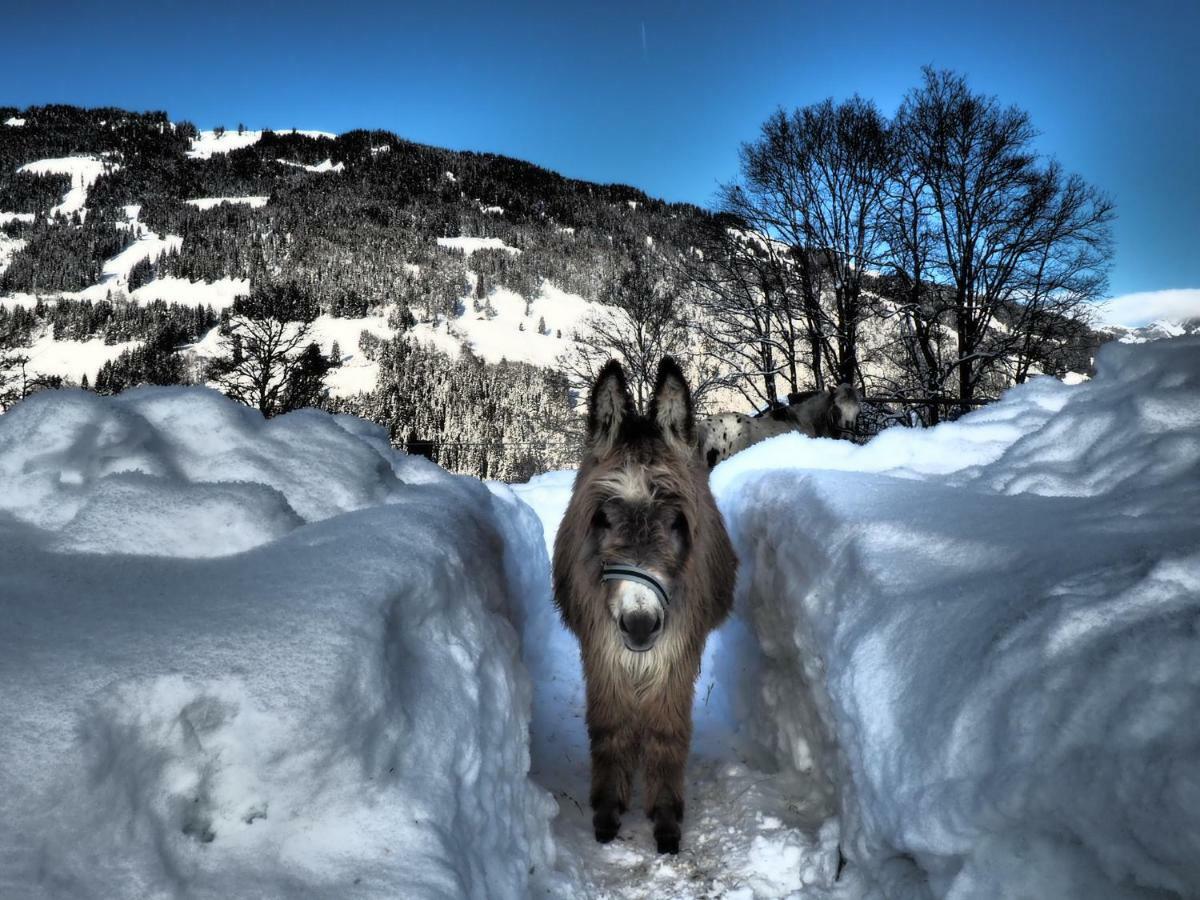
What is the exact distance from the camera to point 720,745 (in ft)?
15.6

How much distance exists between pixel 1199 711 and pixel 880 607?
1.35 metres

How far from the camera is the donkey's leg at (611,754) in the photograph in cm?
359

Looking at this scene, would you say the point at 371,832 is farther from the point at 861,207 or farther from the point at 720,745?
the point at 861,207

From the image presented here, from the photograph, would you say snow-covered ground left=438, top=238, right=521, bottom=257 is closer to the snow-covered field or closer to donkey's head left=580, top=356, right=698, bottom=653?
donkey's head left=580, top=356, right=698, bottom=653

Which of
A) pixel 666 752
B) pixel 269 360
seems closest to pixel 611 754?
pixel 666 752

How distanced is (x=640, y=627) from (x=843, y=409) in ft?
35.7

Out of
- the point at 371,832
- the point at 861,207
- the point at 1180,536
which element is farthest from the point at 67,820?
the point at 861,207

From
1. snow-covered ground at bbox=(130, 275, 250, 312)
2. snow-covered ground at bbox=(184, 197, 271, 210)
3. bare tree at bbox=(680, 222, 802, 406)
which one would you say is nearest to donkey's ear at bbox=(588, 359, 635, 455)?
bare tree at bbox=(680, 222, 802, 406)

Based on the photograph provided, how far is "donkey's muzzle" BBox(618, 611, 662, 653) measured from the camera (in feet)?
9.06

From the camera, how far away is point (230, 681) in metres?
1.61

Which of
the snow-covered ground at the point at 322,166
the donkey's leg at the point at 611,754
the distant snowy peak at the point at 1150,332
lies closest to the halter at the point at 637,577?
the donkey's leg at the point at 611,754

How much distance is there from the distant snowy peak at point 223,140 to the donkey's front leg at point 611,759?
17059cm

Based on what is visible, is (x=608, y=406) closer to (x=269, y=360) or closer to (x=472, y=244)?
(x=269, y=360)

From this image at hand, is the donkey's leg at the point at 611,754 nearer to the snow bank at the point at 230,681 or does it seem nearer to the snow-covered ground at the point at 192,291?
the snow bank at the point at 230,681
